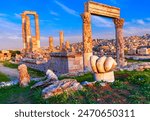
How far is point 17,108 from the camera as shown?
26.1 feet

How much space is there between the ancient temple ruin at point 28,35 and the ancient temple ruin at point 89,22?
111ft

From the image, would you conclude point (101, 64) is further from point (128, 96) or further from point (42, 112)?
point (42, 112)

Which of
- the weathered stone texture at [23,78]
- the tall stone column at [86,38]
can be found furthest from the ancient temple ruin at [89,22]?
the weathered stone texture at [23,78]

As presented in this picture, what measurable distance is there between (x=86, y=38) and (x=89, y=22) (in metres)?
1.26

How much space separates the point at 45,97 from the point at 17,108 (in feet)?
6.48

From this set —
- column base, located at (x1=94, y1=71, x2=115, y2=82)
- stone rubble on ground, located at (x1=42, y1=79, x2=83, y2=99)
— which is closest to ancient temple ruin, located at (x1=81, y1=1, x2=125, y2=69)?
column base, located at (x1=94, y1=71, x2=115, y2=82)

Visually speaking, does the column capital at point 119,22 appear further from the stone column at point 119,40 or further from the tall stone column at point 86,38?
the tall stone column at point 86,38

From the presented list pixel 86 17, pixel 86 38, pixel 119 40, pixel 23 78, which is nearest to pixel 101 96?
pixel 23 78

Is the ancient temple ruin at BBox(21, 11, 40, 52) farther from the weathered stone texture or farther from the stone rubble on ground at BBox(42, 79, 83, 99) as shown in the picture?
the stone rubble on ground at BBox(42, 79, 83, 99)

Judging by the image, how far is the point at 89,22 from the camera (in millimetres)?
22406

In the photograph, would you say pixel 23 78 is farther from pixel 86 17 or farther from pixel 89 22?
pixel 89 22

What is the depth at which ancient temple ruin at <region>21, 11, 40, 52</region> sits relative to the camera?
57375 mm

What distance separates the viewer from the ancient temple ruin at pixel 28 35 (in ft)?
188

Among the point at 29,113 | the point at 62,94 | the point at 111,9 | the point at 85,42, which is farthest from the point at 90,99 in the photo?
the point at 111,9
